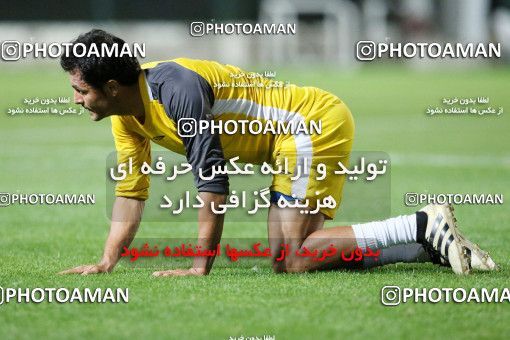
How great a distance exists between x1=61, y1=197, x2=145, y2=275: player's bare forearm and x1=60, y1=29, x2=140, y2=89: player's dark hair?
1167 mm

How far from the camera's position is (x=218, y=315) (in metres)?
6.52

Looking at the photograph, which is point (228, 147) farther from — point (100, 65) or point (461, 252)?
point (461, 252)

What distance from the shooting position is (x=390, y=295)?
7.02 metres

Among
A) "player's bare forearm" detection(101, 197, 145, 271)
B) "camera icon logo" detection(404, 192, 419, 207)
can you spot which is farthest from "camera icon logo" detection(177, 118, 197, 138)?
"camera icon logo" detection(404, 192, 419, 207)

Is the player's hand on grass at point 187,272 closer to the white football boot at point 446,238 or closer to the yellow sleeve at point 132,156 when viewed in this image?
the yellow sleeve at point 132,156

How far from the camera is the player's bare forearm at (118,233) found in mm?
7934

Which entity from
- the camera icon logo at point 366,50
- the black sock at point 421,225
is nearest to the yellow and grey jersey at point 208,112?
the black sock at point 421,225

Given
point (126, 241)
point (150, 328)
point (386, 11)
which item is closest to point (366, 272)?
point (126, 241)

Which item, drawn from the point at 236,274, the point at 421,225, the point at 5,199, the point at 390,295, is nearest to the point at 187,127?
the point at 236,274

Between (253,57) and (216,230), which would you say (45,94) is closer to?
(253,57)

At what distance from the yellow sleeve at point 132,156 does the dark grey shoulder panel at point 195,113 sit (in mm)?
840

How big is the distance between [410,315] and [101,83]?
262 centimetres

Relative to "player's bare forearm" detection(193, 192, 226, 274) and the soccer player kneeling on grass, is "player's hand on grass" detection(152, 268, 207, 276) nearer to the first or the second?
the soccer player kneeling on grass

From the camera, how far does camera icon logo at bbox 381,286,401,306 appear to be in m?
6.88
